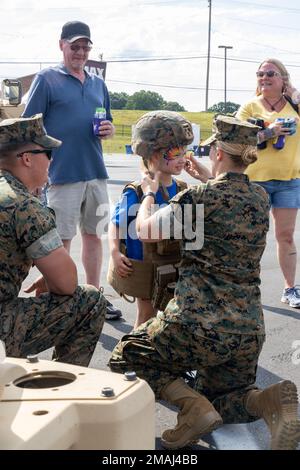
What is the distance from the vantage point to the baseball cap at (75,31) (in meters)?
5.37

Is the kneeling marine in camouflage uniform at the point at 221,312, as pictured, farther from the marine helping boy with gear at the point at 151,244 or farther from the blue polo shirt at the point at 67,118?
the blue polo shirt at the point at 67,118

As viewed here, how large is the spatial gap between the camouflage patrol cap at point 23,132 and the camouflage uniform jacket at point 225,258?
2.34ft

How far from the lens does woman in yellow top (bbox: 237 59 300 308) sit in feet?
19.0

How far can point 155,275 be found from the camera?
3.92 metres

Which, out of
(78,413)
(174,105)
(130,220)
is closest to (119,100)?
(174,105)

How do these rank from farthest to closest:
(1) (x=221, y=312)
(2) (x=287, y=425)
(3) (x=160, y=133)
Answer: (3) (x=160, y=133) → (1) (x=221, y=312) → (2) (x=287, y=425)

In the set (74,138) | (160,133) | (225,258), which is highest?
(160,133)

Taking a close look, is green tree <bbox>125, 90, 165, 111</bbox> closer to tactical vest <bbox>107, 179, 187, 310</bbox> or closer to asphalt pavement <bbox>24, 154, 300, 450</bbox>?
asphalt pavement <bbox>24, 154, 300, 450</bbox>

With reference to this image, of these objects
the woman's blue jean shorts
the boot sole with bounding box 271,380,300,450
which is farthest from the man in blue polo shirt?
the boot sole with bounding box 271,380,300,450

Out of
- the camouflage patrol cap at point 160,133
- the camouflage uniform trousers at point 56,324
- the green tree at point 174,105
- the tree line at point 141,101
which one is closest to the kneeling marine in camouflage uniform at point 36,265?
the camouflage uniform trousers at point 56,324

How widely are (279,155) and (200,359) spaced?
284cm

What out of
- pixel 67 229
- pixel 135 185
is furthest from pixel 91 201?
pixel 135 185

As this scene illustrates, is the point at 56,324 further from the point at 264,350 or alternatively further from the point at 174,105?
the point at 174,105

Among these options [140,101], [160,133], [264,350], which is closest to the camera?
[160,133]
